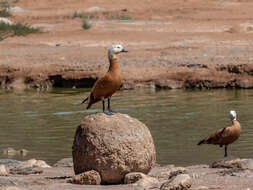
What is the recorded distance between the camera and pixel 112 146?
9.77 metres

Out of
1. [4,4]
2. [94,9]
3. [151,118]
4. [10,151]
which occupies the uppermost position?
[4,4]

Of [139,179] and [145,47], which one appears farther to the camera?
[145,47]

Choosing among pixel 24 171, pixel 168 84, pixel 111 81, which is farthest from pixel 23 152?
pixel 168 84

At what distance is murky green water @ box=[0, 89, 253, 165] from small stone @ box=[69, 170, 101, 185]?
3.71 meters

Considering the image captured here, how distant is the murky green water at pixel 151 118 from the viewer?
581 inches

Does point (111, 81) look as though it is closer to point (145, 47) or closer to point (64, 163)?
point (64, 163)

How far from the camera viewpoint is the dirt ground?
25.1 metres

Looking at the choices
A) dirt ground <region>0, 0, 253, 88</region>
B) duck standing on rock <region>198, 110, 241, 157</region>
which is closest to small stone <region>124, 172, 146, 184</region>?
duck standing on rock <region>198, 110, 241, 157</region>

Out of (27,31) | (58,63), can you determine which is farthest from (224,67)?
(27,31)

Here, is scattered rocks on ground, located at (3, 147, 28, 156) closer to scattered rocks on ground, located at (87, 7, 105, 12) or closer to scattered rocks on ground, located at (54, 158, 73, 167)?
scattered rocks on ground, located at (54, 158, 73, 167)

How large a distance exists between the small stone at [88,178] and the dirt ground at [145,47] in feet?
48.0

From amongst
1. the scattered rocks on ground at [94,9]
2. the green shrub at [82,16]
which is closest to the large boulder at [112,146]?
the green shrub at [82,16]

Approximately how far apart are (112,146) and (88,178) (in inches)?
22.2

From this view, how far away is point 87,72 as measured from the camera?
2639cm
